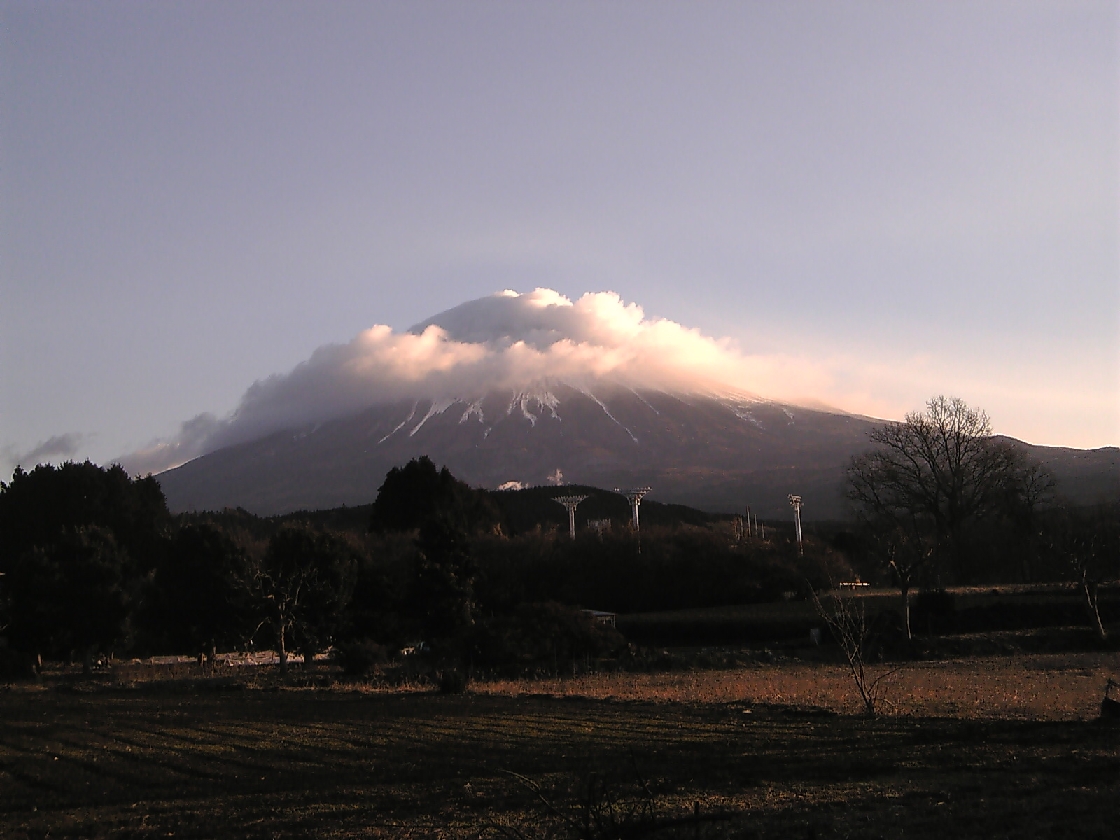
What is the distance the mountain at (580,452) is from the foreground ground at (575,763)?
327 feet

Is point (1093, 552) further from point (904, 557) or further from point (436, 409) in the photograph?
point (436, 409)

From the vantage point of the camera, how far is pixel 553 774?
40.3ft

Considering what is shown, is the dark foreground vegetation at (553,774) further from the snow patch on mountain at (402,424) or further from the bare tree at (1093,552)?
the snow patch on mountain at (402,424)

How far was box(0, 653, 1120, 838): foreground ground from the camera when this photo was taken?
9.10 metres

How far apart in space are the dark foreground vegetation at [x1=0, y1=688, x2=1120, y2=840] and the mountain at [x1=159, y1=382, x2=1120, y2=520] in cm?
10309

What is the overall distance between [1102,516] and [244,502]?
116 m

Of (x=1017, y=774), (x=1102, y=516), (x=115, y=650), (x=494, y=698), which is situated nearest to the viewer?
(x=1017, y=774)

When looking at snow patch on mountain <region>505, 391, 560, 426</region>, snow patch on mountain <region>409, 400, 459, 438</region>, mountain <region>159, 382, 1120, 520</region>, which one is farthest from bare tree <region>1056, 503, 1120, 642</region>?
snow patch on mountain <region>409, 400, 459, 438</region>

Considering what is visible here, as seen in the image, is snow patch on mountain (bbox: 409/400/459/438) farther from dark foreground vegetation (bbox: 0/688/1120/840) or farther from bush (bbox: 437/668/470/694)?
dark foreground vegetation (bbox: 0/688/1120/840)

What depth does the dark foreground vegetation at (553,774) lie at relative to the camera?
889 cm

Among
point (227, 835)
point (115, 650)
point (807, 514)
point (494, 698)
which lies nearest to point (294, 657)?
point (115, 650)

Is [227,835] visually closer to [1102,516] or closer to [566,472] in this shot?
[1102,516]

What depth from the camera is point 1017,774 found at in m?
10.7

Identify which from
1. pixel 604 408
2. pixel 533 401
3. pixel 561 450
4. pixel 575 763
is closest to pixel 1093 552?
pixel 575 763
